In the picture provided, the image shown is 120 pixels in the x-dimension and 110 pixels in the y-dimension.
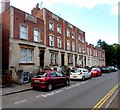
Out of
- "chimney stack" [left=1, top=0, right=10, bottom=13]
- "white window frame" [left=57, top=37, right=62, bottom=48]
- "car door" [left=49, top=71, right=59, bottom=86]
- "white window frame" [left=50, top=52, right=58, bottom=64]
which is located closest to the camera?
"car door" [left=49, top=71, right=59, bottom=86]

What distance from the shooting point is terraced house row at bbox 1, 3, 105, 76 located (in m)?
22.0

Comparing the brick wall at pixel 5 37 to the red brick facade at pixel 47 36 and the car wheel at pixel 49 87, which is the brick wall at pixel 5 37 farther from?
the car wheel at pixel 49 87

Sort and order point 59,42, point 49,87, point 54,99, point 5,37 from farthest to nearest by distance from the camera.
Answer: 1. point 59,42
2. point 5,37
3. point 49,87
4. point 54,99

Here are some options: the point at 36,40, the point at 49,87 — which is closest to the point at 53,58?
the point at 36,40

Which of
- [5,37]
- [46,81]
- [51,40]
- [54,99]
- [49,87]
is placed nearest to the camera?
[54,99]

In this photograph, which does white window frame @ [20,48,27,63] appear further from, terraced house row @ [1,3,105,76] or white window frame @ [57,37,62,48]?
white window frame @ [57,37,62,48]

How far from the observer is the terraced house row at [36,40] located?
21953 millimetres

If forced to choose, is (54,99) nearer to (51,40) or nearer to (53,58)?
(53,58)

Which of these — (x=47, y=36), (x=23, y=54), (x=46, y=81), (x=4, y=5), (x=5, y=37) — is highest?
(x=4, y=5)

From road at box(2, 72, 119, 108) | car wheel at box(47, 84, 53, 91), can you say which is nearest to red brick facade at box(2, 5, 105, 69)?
car wheel at box(47, 84, 53, 91)

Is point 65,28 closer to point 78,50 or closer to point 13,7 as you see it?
point 78,50

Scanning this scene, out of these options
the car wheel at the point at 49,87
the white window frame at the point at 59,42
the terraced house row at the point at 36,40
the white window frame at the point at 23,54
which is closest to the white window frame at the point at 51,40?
the terraced house row at the point at 36,40

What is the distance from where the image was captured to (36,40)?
2622 cm

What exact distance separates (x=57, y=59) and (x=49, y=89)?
15.8 meters
